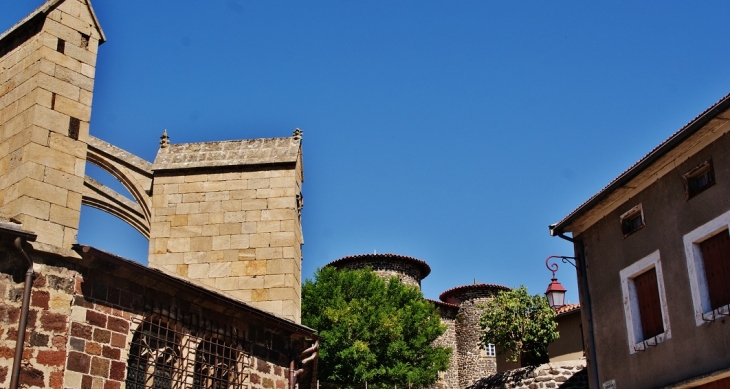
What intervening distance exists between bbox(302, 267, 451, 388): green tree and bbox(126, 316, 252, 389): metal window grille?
52.7 ft

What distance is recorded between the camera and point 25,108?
31.5 ft

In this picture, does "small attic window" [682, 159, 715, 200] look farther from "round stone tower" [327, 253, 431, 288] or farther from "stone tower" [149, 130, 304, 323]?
"round stone tower" [327, 253, 431, 288]

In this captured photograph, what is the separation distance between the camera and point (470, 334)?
4000cm

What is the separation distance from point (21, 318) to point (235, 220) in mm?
6033

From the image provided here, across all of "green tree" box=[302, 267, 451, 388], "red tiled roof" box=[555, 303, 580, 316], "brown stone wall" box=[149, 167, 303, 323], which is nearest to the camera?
"brown stone wall" box=[149, 167, 303, 323]

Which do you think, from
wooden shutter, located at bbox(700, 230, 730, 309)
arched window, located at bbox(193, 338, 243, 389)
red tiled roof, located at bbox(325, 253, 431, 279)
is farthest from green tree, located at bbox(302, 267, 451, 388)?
wooden shutter, located at bbox(700, 230, 730, 309)

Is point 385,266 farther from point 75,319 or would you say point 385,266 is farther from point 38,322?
point 38,322

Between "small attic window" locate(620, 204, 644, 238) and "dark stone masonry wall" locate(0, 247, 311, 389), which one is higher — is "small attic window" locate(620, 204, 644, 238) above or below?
above

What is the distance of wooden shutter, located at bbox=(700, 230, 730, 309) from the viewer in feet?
36.3

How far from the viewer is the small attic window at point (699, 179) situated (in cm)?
1166

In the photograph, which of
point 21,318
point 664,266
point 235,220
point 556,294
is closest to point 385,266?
point 556,294

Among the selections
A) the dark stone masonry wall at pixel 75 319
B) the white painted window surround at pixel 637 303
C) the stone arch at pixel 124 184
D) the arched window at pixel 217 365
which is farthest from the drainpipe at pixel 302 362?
the white painted window surround at pixel 637 303

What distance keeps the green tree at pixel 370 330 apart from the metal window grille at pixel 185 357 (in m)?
16.1

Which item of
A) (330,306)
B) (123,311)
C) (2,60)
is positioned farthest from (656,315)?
(330,306)
